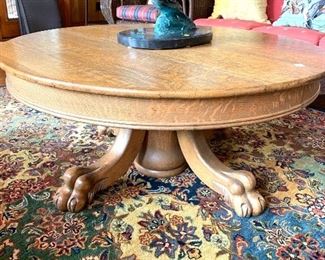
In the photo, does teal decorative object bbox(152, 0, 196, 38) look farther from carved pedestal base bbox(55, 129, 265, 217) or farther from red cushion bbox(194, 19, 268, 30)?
red cushion bbox(194, 19, 268, 30)

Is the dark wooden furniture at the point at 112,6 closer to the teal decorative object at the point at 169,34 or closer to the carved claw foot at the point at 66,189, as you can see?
the teal decorative object at the point at 169,34

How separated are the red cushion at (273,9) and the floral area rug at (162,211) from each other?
1251 millimetres

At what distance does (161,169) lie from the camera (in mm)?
1407

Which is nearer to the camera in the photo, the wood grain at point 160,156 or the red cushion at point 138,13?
the wood grain at point 160,156

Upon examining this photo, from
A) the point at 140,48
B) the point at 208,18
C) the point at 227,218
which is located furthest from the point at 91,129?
the point at 208,18

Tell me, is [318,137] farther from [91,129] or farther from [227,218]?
[91,129]

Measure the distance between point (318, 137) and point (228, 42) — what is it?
79cm

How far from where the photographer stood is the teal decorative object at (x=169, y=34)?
1.20 metres

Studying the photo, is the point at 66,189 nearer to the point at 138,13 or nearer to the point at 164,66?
the point at 164,66

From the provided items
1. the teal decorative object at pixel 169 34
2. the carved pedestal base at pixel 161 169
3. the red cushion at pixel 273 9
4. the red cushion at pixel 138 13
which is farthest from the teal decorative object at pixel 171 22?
the red cushion at pixel 273 9

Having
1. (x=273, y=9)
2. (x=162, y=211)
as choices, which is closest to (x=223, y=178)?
(x=162, y=211)

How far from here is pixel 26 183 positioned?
4.46 ft

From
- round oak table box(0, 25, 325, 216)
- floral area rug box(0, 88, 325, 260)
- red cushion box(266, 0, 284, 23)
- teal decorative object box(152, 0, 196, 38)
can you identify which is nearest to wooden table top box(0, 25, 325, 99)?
round oak table box(0, 25, 325, 216)

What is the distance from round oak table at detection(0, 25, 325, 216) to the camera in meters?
0.80
